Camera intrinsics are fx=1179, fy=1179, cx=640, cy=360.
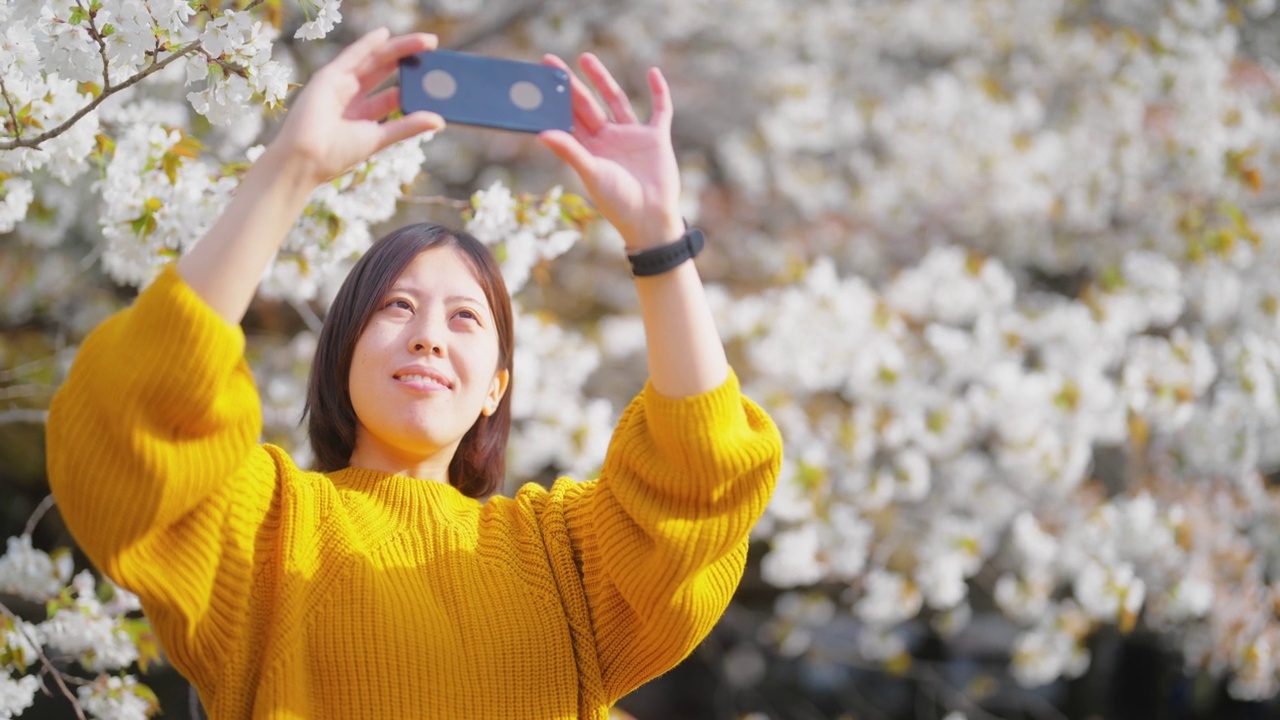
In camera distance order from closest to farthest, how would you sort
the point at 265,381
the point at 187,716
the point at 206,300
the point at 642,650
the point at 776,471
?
the point at 206,300 < the point at 776,471 < the point at 642,650 < the point at 265,381 < the point at 187,716

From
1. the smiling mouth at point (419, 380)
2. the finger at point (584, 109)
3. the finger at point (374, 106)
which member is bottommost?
the smiling mouth at point (419, 380)

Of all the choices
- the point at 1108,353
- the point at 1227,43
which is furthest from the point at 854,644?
the point at 1227,43

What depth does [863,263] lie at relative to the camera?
227 inches

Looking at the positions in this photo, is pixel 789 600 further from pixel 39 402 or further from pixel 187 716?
pixel 39 402

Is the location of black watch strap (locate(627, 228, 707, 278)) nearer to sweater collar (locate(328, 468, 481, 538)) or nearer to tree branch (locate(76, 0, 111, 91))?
sweater collar (locate(328, 468, 481, 538))

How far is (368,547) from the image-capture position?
1396 millimetres

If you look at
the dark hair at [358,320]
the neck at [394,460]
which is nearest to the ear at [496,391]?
the dark hair at [358,320]

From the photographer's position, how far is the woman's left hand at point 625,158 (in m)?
1.24

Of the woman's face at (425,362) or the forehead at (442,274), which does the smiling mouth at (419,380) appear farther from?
the forehead at (442,274)

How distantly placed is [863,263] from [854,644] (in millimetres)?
1928

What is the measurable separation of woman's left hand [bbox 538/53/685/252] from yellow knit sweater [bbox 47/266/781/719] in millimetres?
193

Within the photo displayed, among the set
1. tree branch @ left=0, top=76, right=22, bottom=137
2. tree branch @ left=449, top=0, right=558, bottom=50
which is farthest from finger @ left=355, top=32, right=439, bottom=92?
tree branch @ left=449, top=0, right=558, bottom=50

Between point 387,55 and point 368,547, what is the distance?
0.57 meters

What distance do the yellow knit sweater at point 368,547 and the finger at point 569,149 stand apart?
10.4 inches
